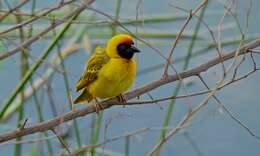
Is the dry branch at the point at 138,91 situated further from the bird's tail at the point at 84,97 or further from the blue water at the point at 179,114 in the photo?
the blue water at the point at 179,114

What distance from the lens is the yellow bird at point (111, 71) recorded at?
228cm

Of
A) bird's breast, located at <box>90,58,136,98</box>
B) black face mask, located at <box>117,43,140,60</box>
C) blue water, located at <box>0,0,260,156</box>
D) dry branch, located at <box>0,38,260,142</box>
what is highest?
blue water, located at <box>0,0,260,156</box>

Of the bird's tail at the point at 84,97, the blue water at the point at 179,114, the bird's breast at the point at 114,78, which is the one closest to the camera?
the bird's breast at the point at 114,78

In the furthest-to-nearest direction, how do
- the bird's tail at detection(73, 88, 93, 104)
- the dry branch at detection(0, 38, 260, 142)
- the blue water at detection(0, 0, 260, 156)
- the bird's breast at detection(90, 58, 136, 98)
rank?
the blue water at detection(0, 0, 260, 156) → the bird's tail at detection(73, 88, 93, 104) → the bird's breast at detection(90, 58, 136, 98) → the dry branch at detection(0, 38, 260, 142)

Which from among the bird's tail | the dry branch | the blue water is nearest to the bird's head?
the bird's tail

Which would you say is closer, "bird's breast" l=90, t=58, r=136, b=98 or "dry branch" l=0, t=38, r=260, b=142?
"dry branch" l=0, t=38, r=260, b=142

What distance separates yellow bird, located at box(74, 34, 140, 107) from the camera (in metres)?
2.28

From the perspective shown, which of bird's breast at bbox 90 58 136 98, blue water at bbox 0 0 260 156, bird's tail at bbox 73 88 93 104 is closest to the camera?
bird's breast at bbox 90 58 136 98

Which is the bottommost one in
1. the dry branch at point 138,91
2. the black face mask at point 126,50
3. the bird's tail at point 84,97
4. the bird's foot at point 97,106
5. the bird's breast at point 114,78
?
the dry branch at point 138,91

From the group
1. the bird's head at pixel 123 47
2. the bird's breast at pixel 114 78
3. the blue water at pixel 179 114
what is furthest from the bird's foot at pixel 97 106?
the blue water at pixel 179 114

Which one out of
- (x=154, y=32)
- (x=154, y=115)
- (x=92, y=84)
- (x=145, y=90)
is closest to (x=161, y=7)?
(x=154, y=32)

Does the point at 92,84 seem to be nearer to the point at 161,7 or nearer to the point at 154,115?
the point at 154,115

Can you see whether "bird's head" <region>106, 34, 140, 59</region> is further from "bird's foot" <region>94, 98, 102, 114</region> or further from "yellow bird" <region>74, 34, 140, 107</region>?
"bird's foot" <region>94, 98, 102, 114</region>

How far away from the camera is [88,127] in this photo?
356cm
